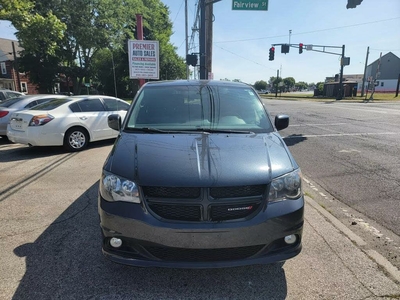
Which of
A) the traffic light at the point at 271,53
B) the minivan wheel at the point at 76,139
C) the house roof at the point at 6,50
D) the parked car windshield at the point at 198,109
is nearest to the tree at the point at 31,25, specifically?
the minivan wheel at the point at 76,139

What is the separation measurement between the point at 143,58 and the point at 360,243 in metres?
9.84

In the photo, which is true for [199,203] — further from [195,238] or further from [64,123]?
[64,123]

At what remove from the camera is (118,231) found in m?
2.36

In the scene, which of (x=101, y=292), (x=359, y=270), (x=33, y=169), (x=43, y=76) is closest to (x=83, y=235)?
(x=101, y=292)

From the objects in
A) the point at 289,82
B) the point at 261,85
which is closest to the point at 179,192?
the point at 261,85

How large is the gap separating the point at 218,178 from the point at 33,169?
213 inches

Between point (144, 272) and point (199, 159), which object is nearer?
point (199, 159)

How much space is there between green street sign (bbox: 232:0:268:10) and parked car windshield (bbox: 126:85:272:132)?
10611 mm

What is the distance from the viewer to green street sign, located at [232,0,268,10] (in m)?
13.1

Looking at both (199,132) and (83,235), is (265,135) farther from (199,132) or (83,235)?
(83,235)

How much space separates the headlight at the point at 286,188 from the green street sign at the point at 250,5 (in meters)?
12.4

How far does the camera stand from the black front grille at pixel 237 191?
2.31 m

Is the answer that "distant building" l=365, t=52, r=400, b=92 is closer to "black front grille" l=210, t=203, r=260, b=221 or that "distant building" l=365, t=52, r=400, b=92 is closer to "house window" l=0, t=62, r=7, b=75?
"house window" l=0, t=62, r=7, b=75

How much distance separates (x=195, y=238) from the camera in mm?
2244
